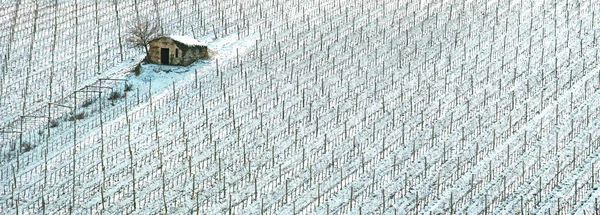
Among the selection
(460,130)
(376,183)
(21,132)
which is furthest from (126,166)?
(460,130)

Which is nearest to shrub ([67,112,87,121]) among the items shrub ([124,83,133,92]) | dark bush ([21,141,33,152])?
dark bush ([21,141,33,152])

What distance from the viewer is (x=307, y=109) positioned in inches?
1876

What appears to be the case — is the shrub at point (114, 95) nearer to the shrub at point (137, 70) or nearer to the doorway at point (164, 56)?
the shrub at point (137, 70)

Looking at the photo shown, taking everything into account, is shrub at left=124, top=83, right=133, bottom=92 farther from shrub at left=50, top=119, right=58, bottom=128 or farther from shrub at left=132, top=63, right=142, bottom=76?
shrub at left=50, top=119, right=58, bottom=128

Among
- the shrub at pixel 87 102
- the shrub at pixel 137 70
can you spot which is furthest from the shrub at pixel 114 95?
the shrub at pixel 137 70

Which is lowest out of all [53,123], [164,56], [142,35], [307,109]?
[53,123]

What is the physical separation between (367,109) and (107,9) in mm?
20500

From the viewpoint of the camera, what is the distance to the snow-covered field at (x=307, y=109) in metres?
39.5

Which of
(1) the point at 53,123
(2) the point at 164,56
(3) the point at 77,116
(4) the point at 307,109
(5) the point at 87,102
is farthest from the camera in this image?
Result: (2) the point at 164,56

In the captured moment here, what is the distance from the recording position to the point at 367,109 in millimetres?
47594

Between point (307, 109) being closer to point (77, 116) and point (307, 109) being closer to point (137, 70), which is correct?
point (137, 70)

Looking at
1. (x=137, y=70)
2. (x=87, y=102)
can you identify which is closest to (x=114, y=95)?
(x=87, y=102)

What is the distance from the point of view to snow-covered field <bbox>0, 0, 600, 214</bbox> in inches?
1556

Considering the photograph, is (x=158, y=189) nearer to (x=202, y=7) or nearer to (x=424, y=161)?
(x=424, y=161)
